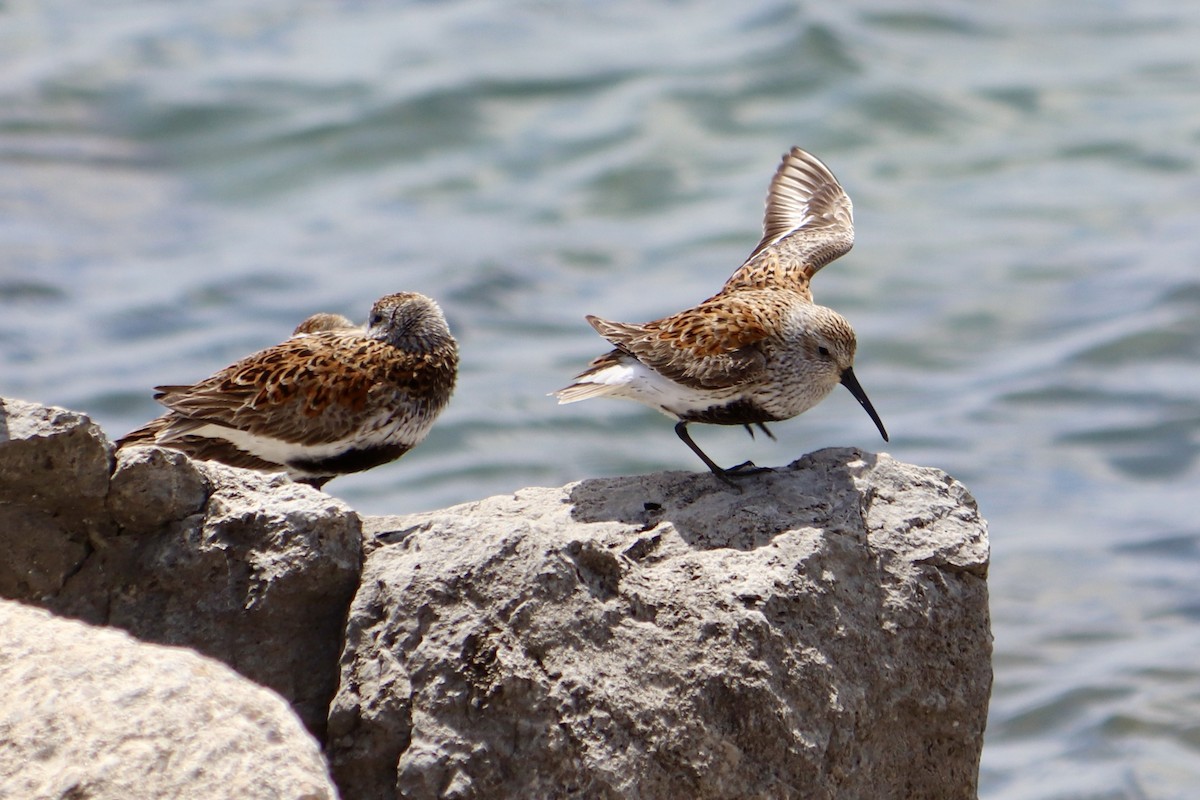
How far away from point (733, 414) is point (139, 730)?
11.8 feet

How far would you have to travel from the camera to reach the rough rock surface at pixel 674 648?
5.29m

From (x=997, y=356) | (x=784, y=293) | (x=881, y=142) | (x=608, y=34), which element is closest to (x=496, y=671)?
(x=784, y=293)

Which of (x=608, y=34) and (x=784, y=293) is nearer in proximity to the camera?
(x=784, y=293)

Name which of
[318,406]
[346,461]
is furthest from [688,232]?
[318,406]

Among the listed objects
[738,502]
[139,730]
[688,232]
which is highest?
[139,730]

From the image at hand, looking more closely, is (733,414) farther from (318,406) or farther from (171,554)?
(171,554)

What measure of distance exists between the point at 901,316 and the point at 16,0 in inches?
663

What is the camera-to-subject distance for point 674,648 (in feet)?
18.3

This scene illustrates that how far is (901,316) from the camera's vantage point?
19438 mm

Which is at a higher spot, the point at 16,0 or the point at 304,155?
the point at 16,0

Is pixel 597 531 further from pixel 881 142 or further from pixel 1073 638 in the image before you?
pixel 881 142

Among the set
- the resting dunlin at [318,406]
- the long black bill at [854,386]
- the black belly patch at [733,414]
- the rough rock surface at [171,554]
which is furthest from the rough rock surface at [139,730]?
the long black bill at [854,386]

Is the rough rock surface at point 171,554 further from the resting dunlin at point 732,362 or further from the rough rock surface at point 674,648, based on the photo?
the resting dunlin at point 732,362

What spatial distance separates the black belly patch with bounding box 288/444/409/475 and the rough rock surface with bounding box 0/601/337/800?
2.81m
